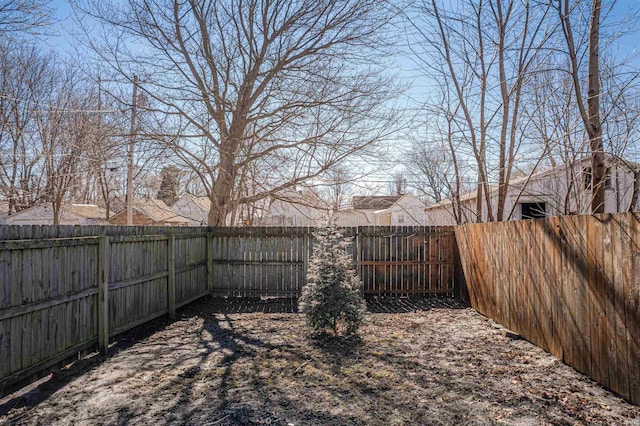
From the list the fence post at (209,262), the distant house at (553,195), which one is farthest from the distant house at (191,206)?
the distant house at (553,195)

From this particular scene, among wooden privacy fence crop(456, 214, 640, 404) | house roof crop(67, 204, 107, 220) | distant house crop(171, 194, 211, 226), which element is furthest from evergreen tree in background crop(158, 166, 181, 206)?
house roof crop(67, 204, 107, 220)

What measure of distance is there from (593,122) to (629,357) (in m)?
2.28

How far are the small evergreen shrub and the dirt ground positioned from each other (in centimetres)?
25

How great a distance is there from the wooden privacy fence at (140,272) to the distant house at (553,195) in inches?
60.1

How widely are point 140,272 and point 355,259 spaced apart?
4156 millimetres

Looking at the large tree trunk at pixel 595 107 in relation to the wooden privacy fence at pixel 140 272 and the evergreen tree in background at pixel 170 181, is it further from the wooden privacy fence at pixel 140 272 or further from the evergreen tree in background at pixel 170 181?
the evergreen tree in background at pixel 170 181

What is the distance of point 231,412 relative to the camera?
286cm

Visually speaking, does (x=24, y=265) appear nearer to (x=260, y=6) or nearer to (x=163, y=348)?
(x=163, y=348)

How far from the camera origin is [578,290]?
11.9 feet

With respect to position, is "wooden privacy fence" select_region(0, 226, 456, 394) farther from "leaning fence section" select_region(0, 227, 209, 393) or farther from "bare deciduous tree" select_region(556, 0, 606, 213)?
"bare deciduous tree" select_region(556, 0, 606, 213)

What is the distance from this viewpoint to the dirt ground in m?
2.82

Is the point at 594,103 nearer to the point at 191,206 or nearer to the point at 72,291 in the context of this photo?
the point at 72,291

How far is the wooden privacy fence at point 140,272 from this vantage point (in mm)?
3305

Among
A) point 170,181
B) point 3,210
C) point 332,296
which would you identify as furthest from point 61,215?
point 332,296
